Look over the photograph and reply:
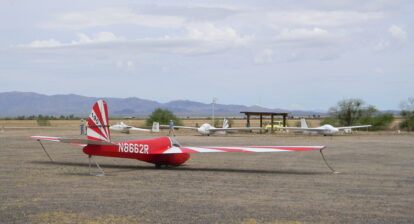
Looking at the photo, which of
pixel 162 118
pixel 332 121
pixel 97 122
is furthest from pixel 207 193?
pixel 332 121

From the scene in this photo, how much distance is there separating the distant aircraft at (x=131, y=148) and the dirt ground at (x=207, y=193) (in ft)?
1.42

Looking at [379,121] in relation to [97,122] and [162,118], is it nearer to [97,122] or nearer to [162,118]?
[162,118]

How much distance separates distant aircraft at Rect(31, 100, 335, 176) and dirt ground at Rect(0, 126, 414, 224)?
1.42 feet

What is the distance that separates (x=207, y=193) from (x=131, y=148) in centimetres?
498

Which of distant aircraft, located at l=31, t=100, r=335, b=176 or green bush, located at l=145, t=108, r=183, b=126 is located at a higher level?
green bush, located at l=145, t=108, r=183, b=126

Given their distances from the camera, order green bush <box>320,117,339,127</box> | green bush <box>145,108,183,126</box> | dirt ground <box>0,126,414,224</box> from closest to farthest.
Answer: dirt ground <box>0,126,414,224</box> → green bush <box>145,108,183,126</box> → green bush <box>320,117,339,127</box>

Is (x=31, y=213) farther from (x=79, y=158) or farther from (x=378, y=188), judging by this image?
(x=79, y=158)

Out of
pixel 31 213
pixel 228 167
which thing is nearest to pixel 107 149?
pixel 228 167

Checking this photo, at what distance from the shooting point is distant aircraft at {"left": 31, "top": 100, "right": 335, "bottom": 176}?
46.4 ft

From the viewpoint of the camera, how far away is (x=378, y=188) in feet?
37.3

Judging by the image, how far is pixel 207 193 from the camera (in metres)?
10.4

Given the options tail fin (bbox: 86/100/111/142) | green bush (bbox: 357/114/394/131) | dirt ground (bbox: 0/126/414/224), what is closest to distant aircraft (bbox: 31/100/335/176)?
tail fin (bbox: 86/100/111/142)

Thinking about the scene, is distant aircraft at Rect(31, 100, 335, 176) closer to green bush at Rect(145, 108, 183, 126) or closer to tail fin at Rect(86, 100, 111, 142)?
tail fin at Rect(86, 100, 111, 142)

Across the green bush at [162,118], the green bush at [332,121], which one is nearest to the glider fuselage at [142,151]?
the green bush at [162,118]
